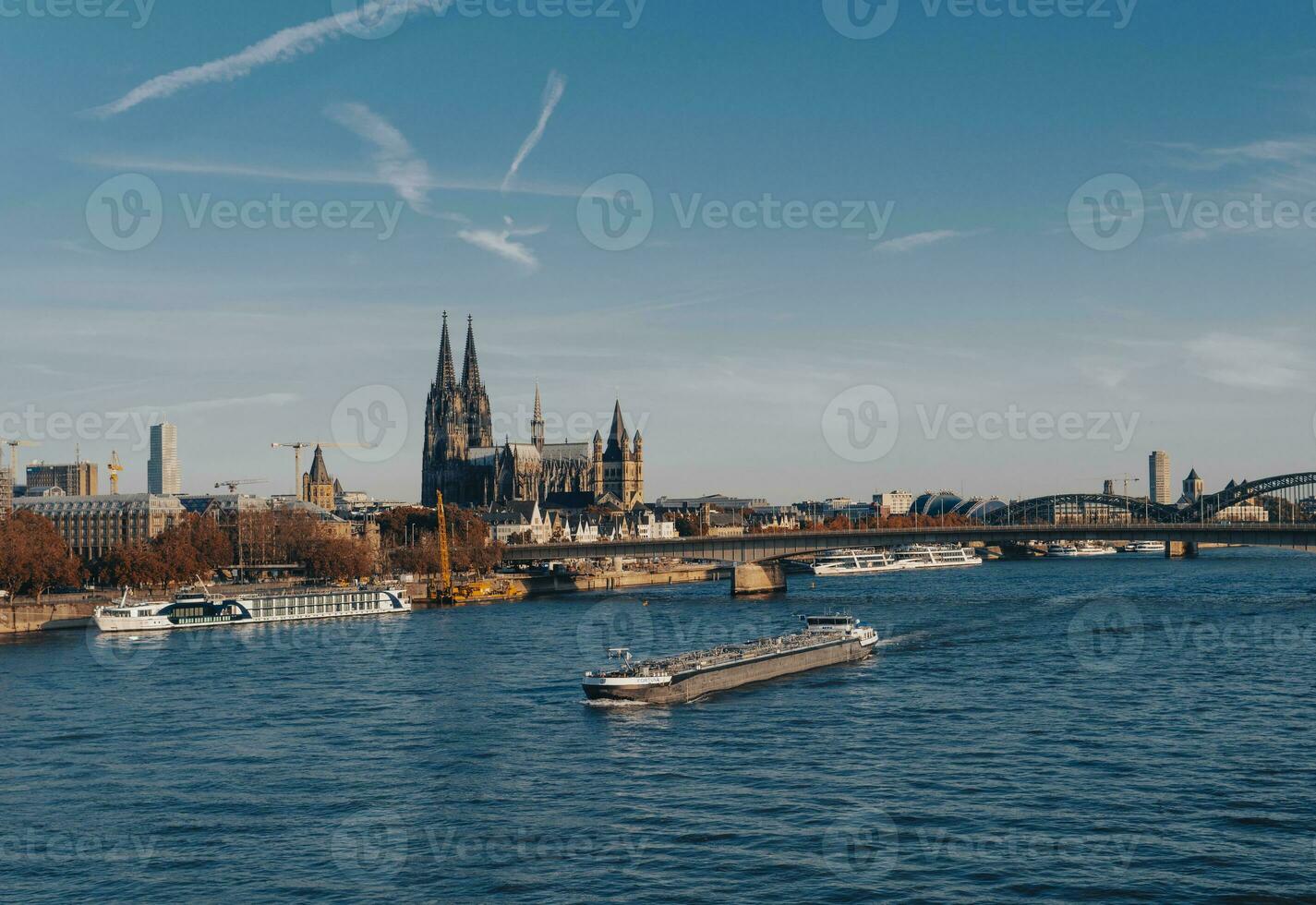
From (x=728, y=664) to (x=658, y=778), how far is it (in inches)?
821

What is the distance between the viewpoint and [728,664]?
2399 inches

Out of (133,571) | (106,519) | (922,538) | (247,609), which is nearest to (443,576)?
(133,571)

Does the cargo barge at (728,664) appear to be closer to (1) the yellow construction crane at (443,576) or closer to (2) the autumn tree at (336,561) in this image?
(1) the yellow construction crane at (443,576)

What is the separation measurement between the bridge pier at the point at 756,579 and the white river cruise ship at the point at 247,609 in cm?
3068

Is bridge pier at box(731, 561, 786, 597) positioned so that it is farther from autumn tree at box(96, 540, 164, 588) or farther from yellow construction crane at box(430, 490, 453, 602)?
autumn tree at box(96, 540, 164, 588)

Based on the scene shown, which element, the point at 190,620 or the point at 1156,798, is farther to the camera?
the point at 190,620

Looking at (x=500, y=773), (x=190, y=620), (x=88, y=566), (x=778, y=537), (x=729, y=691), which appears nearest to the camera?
(x=500, y=773)

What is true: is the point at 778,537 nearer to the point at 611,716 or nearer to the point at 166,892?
the point at 611,716

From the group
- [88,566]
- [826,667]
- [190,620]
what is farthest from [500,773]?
[88,566]

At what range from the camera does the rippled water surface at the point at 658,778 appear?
30.4 m

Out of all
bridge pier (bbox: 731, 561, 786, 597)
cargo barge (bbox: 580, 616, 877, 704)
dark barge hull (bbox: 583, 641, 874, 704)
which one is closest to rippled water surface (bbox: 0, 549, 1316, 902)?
dark barge hull (bbox: 583, 641, 874, 704)

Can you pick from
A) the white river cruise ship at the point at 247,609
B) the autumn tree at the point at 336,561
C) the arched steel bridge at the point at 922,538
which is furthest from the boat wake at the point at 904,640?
the autumn tree at the point at 336,561

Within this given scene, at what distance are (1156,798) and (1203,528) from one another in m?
76.3

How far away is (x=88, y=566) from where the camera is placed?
12900 cm
